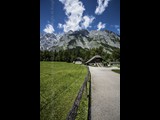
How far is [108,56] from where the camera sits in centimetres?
5791

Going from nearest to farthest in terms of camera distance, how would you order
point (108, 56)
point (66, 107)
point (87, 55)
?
point (66, 107), point (108, 56), point (87, 55)

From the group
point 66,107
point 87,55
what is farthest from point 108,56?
point 66,107
